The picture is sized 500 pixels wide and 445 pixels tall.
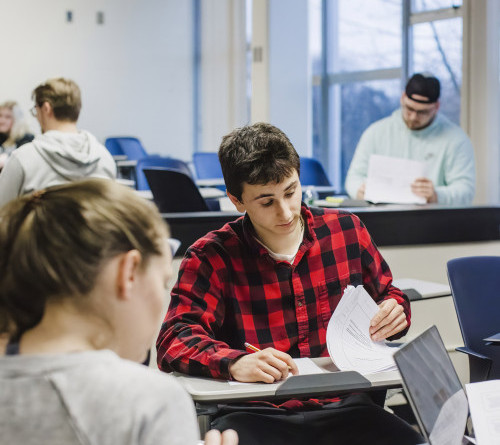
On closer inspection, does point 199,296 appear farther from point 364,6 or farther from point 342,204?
point 364,6

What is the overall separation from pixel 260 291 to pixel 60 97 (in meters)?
1.97

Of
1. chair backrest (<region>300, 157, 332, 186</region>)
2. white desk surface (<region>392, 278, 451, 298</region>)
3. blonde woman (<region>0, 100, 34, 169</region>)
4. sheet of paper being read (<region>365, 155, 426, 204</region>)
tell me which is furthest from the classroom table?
blonde woman (<region>0, 100, 34, 169</region>)

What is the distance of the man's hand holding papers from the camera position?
1.63 metres

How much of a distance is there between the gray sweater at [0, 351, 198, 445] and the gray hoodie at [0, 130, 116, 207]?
2514 millimetres

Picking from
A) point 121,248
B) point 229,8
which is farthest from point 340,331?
point 229,8

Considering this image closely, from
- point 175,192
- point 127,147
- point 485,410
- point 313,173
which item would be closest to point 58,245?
point 485,410

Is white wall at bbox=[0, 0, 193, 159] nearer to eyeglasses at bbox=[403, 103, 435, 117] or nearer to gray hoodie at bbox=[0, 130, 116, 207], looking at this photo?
gray hoodie at bbox=[0, 130, 116, 207]

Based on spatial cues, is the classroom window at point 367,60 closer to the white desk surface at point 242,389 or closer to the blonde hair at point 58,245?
the white desk surface at point 242,389

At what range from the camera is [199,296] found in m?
1.80

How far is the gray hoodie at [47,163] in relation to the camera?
3.25 meters

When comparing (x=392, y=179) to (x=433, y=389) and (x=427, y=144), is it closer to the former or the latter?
(x=427, y=144)

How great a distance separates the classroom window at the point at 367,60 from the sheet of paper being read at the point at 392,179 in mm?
3286

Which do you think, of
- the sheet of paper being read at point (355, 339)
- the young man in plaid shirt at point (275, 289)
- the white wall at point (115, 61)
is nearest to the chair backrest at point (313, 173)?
the young man in plaid shirt at point (275, 289)

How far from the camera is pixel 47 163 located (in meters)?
3.34
